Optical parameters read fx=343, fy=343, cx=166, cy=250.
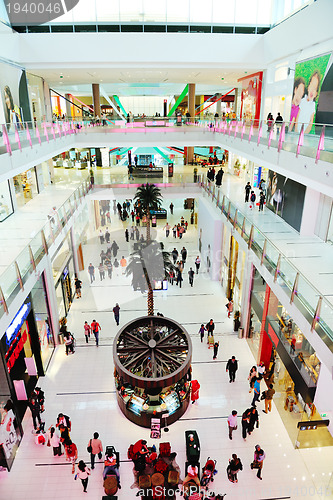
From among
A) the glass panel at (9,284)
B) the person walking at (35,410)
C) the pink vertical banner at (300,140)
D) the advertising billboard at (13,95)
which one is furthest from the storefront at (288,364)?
the advertising billboard at (13,95)

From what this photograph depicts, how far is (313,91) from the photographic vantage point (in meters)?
13.9

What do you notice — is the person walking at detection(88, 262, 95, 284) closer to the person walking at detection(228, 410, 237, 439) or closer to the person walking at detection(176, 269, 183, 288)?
the person walking at detection(176, 269, 183, 288)

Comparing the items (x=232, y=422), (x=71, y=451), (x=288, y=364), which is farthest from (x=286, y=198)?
(x=71, y=451)

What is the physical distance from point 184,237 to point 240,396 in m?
14.1

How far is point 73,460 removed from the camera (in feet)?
27.6

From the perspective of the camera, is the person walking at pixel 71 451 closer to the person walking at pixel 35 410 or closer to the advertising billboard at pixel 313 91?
the person walking at pixel 35 410

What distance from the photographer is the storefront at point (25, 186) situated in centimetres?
1630

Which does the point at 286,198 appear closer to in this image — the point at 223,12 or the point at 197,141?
the point at 197,141

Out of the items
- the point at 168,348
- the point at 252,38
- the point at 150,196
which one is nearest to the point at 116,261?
the point at 150,196

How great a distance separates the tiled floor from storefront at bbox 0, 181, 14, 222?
5.13 metres

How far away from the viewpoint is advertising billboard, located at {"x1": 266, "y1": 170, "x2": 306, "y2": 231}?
13.1 m

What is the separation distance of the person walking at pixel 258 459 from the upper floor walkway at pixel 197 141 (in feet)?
21.0

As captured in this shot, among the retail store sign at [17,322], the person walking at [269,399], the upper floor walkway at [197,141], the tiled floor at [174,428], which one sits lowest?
the tiled floor at [174,428]

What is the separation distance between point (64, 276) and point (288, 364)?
31.9 ft
